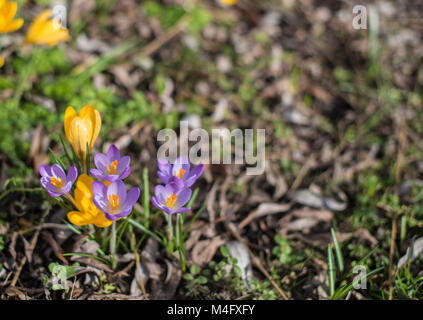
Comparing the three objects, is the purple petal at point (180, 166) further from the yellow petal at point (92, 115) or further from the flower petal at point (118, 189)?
the yellow petal at point (92, 115)

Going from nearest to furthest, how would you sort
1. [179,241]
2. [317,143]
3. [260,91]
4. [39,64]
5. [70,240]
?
[179,241] → [70,240] → [39,64] → [317,143] → [260,91]

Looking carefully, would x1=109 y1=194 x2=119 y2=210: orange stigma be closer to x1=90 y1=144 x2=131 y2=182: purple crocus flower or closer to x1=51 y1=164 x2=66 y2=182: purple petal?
x1=90 y1=144 x2=131 y2=182: purple crocus flower

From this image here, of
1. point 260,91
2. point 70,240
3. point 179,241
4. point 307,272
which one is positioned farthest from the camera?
point 260,91

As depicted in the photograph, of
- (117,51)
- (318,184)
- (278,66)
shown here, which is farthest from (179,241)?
(278,66)

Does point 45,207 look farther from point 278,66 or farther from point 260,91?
point 278,66

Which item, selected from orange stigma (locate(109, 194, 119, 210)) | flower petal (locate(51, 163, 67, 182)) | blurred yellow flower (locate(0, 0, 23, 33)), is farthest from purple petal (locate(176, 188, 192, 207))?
blurred yellow flower (locate(0, 0, 23, 33))

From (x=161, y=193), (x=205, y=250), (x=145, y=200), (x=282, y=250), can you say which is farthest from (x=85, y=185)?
(x=282, y=250)
